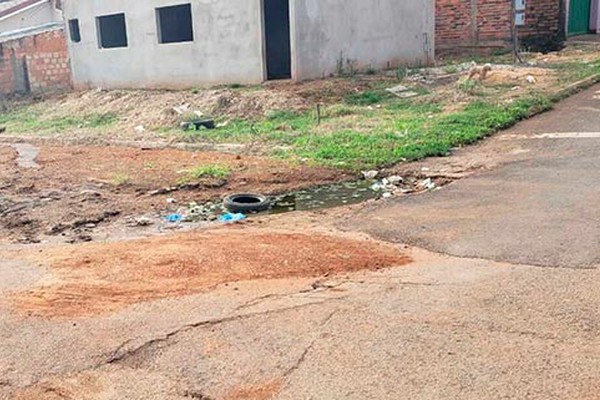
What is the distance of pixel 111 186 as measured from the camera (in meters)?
8.58

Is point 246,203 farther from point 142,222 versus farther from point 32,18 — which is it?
point 32,18

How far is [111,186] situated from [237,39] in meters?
8.45

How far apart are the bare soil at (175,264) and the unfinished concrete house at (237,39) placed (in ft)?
34.0

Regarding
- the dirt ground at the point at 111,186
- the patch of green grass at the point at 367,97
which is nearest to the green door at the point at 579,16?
the patch of green grass at the point at 367,97

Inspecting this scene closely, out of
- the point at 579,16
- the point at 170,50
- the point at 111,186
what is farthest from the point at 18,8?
the point at 111,186

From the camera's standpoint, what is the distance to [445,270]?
4707 millimetres

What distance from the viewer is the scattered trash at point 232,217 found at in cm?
682

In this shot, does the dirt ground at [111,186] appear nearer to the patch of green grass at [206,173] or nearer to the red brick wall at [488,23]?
the patch of green grass at [206,173]

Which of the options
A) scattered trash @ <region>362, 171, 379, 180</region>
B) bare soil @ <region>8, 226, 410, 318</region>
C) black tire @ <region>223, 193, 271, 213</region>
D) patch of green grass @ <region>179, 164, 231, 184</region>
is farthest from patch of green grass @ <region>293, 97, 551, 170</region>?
bare soil @ <region>8, 226, 410, 318</region>

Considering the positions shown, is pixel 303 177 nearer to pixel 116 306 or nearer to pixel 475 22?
pixel 116 306

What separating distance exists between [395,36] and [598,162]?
36.6ft

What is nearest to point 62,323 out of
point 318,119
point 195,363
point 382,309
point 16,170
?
point 195,363

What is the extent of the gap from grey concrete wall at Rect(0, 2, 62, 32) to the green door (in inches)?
769

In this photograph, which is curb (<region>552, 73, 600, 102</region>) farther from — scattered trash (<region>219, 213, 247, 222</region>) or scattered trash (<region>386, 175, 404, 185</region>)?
scattered trash (<region>219, 213, 247, 222</region>)
